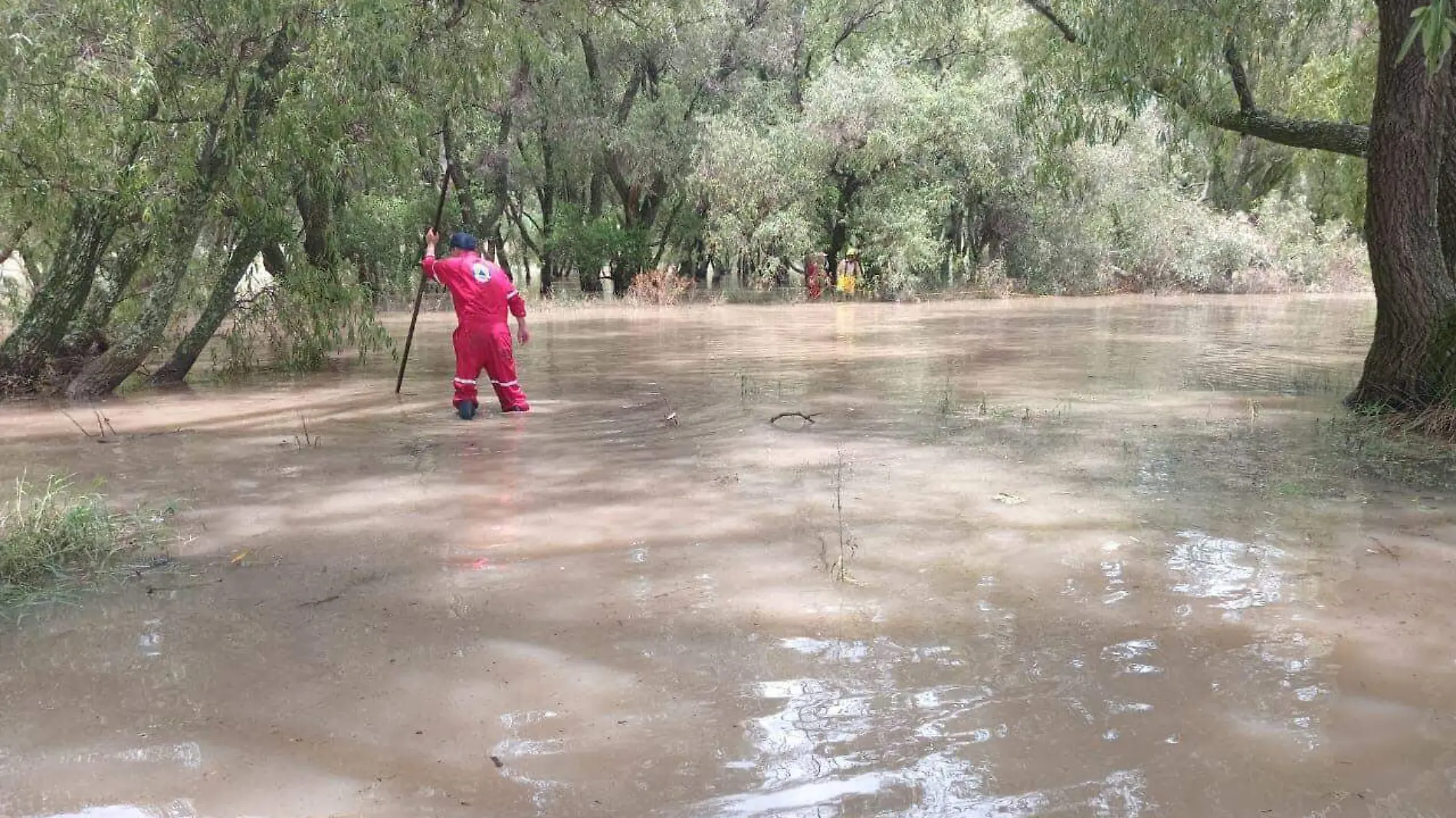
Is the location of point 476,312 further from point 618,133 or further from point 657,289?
point 618,133

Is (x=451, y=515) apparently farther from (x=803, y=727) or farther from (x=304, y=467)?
(x=803, y=727)

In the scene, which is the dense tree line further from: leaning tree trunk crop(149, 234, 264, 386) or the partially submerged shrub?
the partially submerged shrub

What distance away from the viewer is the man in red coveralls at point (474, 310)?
381 inches

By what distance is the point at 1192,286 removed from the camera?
31516 millimetres

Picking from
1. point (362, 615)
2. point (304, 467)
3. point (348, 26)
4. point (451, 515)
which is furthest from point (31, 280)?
point (362, 615)

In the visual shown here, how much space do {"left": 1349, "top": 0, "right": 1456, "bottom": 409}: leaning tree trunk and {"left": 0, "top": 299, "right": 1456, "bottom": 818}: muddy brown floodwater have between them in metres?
0.99

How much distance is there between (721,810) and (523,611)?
188cm

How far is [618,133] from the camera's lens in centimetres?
2747

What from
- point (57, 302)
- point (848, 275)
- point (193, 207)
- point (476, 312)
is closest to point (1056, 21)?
point (476, 312)

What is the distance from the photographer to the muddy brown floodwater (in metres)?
3.30

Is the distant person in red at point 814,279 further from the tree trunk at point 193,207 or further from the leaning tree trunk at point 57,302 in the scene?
the leaning tree trunk at point 57,302

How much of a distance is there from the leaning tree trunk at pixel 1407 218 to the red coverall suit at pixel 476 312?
24.1 ft

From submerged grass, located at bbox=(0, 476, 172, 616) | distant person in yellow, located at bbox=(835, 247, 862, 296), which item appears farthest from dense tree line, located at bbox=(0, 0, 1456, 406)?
submerged grass, located at bbox=(0, 476, 172, 616)

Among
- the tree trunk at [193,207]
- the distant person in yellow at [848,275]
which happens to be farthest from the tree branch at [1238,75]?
the distant person in yellow at [848,275]
